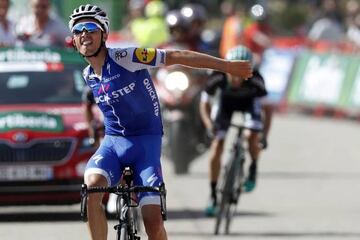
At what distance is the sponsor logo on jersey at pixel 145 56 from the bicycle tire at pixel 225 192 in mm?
3989

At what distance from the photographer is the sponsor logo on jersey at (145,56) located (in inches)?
348

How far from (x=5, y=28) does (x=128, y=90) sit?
774cm

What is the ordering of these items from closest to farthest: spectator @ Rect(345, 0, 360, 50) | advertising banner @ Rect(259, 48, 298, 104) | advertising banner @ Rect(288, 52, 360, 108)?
advertising banner @ Rect(288, 52, 360, 108) → spectator @ Rect(345, 0, 360, 50) → advertising banner @ Rect(259, 48, 298, 104)

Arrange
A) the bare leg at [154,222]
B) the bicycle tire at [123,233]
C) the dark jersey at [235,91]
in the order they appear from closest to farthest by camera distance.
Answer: the bicycle tire at [123,233] < the bare leg at [154,222] < the dark jersey at [235,91]

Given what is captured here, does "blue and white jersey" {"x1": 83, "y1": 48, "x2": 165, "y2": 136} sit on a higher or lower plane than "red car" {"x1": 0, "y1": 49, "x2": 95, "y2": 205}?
higher

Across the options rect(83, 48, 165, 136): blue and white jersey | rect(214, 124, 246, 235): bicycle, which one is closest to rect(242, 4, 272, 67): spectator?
rect(214, 124, 246, 235): bicycle

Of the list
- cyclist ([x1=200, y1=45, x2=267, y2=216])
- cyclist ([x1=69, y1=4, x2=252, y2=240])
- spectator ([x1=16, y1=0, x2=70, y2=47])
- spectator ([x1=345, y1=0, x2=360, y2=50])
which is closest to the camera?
cyclist ([x1=69, y1=4, x2=252, y2=240])

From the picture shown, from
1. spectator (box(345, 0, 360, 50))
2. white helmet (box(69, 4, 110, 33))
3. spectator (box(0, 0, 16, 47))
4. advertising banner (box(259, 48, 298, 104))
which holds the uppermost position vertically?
white helmet (box(69, 4, 110, 33))

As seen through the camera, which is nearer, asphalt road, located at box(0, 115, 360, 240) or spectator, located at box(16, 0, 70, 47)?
asphalt road, located at box(0, 115, 360, 240)

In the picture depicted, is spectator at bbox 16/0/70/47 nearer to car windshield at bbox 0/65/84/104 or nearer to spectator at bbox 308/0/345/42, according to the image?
car windshield at bbox 0/65/84/104

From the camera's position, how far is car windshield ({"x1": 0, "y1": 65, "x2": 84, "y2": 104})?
13773 millimetres

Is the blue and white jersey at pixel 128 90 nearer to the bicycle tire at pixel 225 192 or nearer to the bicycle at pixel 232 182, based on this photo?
the bicycle tire at pixel 225 192

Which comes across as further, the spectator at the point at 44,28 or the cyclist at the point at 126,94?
the spectator at the point at 44,28

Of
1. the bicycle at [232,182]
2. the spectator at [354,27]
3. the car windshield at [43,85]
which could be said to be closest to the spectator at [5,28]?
the car windshield at [43,85]
